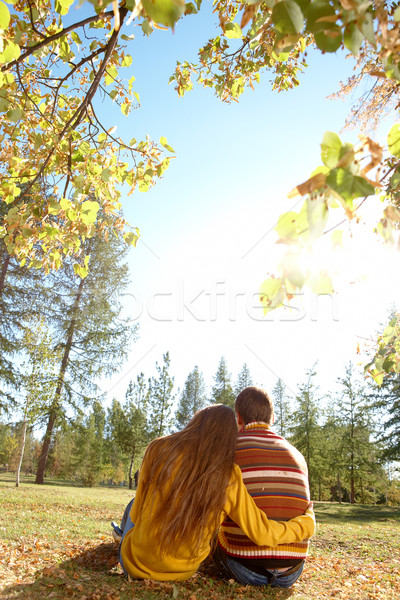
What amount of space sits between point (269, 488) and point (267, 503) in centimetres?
9

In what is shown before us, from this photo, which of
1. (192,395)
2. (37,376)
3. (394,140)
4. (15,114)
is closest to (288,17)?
(394,140)

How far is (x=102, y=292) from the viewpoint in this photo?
62.6 feet

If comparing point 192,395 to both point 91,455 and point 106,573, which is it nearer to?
point 91,455

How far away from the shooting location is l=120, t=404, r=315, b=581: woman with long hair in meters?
2.12

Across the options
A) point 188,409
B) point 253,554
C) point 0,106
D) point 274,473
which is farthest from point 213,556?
point 188,409

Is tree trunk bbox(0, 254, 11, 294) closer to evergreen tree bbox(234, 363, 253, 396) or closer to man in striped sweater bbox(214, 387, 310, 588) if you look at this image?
man in striped sweater bbox(214, 387, 310, 588)

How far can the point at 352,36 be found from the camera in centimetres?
101

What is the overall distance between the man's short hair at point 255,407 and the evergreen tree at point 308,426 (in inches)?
903

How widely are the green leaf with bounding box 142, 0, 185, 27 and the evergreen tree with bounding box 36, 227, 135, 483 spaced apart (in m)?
17.4

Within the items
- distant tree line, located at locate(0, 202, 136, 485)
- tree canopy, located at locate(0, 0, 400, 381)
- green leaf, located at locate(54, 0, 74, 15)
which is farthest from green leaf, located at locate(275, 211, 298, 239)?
distant tree line, located at locate(0, 202, 136, 485)

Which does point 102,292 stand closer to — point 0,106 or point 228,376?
point 0,106

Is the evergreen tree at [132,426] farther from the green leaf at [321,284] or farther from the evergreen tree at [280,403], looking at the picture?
the green leaf at [321,284]

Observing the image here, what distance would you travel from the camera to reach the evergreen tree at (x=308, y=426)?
23750mm

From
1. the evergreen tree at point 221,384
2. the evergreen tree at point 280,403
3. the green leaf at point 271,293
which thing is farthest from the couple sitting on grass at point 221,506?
the evergreen tree at point 221,384
